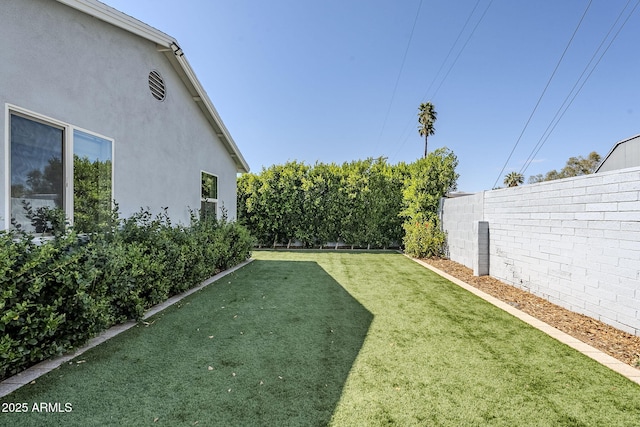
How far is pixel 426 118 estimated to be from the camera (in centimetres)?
3219

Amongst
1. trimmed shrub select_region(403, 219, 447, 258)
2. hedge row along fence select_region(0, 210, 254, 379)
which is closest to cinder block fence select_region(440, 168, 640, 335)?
trimmed shrub select_region(403, 219, 447, 258)

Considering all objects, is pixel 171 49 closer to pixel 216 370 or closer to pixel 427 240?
pixel 216 370

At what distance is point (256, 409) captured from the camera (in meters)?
2.42

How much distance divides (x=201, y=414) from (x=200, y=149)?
7629 millimetres

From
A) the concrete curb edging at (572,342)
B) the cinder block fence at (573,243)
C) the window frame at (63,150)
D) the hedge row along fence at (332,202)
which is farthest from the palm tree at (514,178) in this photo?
the window frame at (63,150)

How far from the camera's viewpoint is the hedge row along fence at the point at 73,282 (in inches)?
104

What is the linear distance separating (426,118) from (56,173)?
111 feet

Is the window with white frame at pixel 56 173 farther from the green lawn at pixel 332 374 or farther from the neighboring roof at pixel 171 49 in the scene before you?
the green lawn at pixel 332 374

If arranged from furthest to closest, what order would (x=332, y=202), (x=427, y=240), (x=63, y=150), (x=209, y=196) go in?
(x=332, y=202)
(x=427, y=240)
(x=209, y=196)
(x=63, y=150)

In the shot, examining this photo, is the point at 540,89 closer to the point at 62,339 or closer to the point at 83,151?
the point at 83,151

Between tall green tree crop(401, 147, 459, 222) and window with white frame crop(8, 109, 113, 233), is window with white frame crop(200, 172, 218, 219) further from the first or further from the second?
tall green tree crop(401, 147, 459, 222)

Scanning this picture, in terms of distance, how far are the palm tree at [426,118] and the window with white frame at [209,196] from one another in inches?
1134

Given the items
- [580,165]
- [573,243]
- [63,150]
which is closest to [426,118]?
[580,165]

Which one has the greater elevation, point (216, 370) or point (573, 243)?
point (573, 243)
